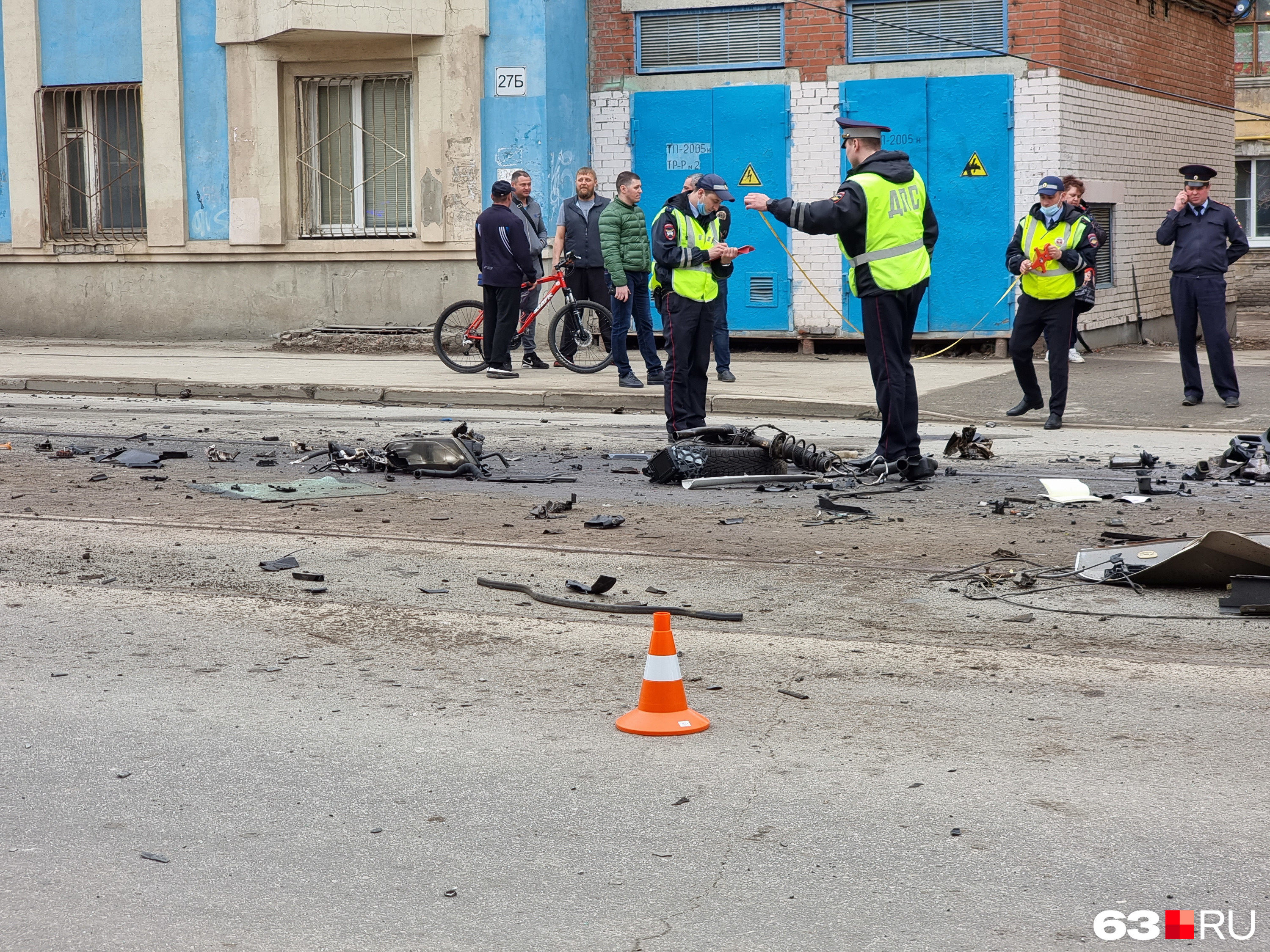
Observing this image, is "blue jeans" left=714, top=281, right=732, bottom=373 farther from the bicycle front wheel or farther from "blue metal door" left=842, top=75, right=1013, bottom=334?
"blue metal door" left=842, top=75, right=1013, bottom=334

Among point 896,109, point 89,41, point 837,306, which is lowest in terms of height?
point 837,306

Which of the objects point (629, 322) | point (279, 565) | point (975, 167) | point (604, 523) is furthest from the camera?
point (975, 167)

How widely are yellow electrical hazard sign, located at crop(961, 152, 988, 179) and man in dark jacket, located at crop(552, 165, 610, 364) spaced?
4.38 m

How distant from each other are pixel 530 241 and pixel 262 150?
225 inches

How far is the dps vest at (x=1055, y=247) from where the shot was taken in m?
11.9

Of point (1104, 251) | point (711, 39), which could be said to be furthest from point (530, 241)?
point (1104, 251)

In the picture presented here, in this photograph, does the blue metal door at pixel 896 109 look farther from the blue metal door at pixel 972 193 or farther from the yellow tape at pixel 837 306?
the yellow tape at pixel 837 306

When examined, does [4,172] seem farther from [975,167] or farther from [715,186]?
[715,186]

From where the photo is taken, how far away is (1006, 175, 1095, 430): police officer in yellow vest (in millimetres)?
11938

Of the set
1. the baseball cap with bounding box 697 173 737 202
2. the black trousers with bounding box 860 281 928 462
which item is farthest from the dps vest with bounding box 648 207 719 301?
the black trousers with bounding box 860 281 928 462

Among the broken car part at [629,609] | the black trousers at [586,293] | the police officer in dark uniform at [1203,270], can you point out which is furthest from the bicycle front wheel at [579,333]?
the broken car part at [629,609]

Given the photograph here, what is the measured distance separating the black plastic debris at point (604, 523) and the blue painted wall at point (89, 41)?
15.0 metres

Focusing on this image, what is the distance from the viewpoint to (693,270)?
33.6 feet

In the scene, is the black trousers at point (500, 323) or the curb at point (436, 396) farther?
the black trousers at point (500, 323)
